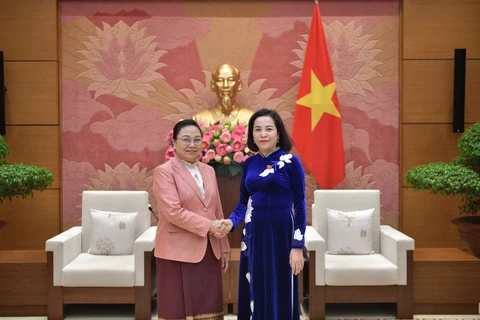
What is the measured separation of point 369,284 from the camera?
12.2 feet

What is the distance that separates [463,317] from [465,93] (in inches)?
80.6

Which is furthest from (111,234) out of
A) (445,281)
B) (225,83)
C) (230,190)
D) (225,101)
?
(445,281)

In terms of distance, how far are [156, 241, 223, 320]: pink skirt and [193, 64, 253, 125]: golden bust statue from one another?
1.96 metres

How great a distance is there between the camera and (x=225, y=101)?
4.46 metres

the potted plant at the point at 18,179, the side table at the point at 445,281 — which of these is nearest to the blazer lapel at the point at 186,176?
the potted plant at the point at 18,179

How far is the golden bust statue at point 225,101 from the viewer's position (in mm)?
4430

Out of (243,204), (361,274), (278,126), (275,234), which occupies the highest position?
(278,126)

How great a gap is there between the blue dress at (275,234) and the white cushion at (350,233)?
1.49 metres

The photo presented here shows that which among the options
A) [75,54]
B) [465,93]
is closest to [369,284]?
[465,93]

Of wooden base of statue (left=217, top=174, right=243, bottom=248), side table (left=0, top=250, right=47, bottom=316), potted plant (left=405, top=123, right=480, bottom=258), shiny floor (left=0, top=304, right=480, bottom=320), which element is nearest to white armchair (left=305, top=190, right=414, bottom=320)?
shiny floor (left=0, top=304, right=480, bottom=320)

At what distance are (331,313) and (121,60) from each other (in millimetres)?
2946

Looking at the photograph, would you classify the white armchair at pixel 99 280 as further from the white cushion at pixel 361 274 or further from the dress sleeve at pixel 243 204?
the white cushion at pixel 361 274

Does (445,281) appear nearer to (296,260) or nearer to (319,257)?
(319,257)

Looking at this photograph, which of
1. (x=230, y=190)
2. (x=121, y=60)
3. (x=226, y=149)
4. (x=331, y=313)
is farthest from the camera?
(x=121, y=60)
